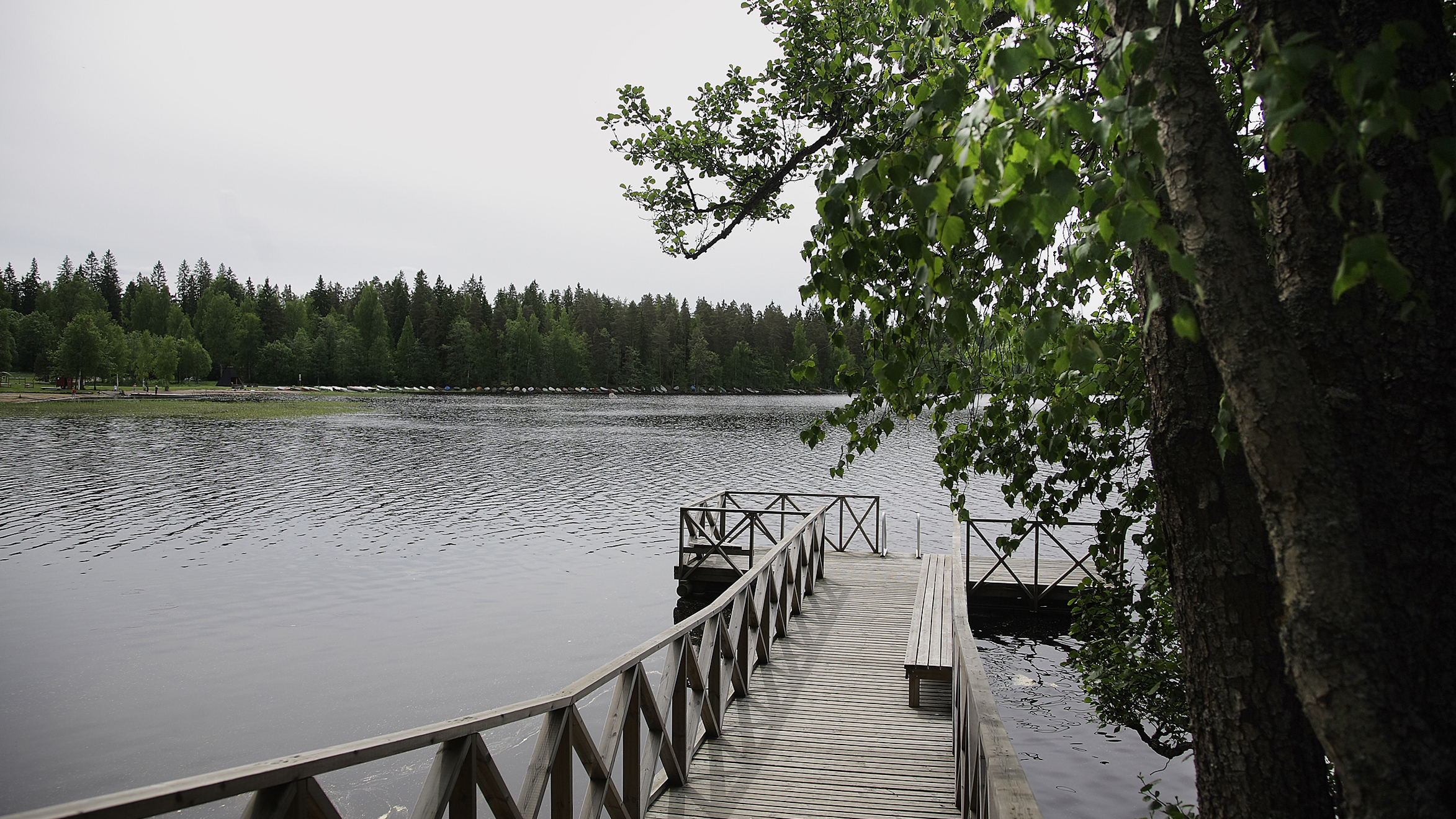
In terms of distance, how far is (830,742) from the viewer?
6.96 m

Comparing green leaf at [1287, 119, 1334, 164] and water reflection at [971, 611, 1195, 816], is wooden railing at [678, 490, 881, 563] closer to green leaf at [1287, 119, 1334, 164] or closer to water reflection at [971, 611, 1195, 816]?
water reflection at [971, 611, 1195, 816]

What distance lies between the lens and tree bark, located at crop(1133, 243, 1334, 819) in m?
1.85

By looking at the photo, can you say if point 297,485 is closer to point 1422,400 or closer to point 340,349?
point 1422,400

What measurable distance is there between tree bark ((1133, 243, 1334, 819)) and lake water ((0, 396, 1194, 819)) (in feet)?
28.4

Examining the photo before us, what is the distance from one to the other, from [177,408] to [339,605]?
6220 cm

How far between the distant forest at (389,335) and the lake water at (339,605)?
214ft

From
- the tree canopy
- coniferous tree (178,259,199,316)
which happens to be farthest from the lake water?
coniferous tree (178,259,199,316)

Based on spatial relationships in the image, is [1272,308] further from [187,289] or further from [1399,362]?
[187,289]

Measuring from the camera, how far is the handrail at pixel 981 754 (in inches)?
131

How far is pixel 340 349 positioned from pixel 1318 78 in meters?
128

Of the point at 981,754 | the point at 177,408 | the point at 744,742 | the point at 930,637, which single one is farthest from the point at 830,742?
the point at 177,408

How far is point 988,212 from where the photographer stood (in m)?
2.69

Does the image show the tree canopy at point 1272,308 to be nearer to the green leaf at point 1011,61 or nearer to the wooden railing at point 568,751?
the green leaf at point 1011,61

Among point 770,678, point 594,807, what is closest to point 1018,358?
point 594,807
